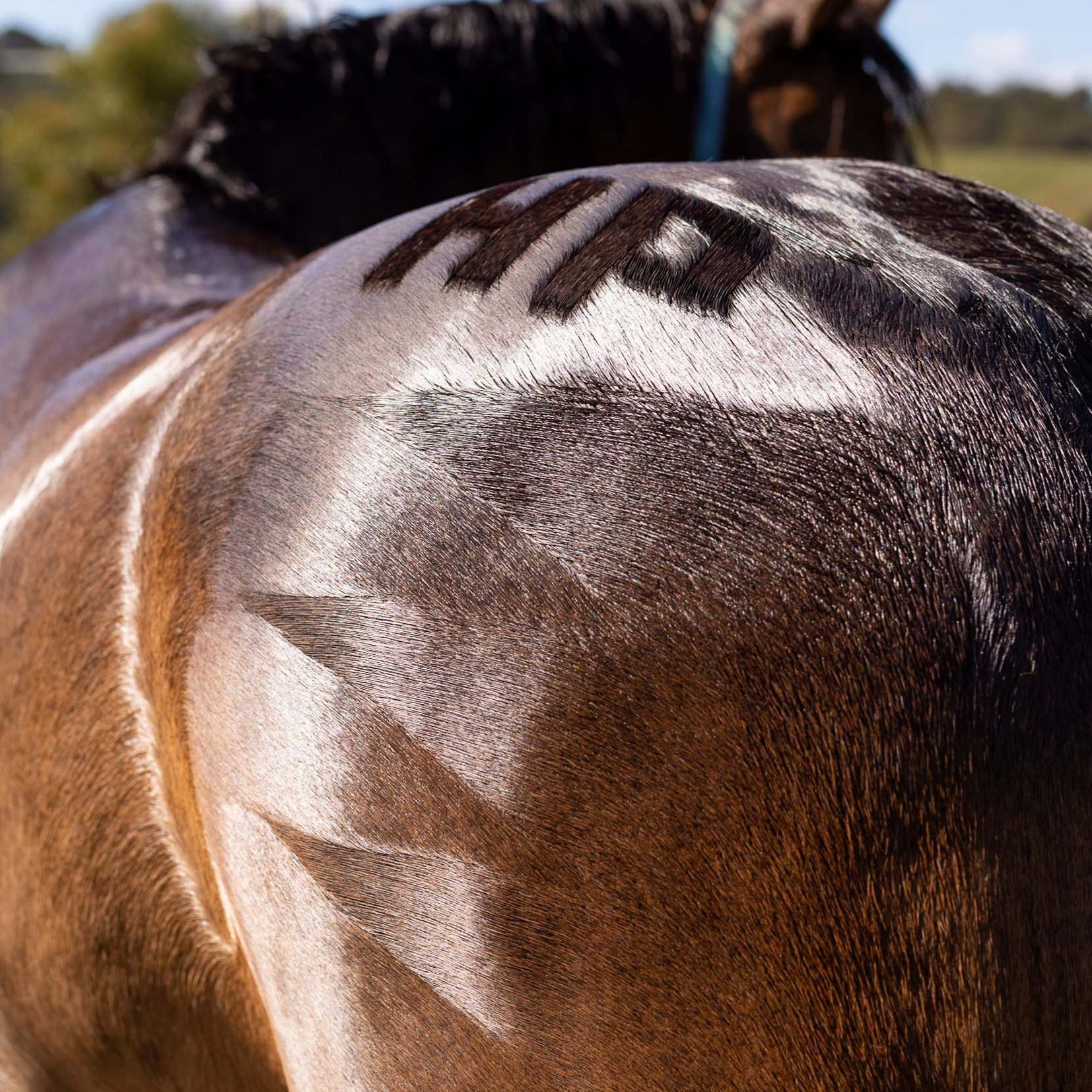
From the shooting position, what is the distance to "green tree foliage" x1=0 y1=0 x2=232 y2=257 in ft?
42.4

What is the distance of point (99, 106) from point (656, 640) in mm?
14842

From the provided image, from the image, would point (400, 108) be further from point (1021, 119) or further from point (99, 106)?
point (1021, 119)

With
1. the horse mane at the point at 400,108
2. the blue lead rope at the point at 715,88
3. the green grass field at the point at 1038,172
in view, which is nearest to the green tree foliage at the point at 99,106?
the horse mane at the point at 400,108

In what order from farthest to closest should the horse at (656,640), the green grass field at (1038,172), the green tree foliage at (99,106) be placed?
the green grass field at (1038,172)
the green tree foliage at (99,106)
the horse at (656,640)

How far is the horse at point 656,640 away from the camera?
673 mm

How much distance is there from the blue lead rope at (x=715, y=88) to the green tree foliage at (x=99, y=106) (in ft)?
39.1

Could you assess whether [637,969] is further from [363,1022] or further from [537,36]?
[537,36]

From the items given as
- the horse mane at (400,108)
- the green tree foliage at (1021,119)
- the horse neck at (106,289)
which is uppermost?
the horse mane at (400,108)

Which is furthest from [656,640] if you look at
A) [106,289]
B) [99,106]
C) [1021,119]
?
[1021,119]

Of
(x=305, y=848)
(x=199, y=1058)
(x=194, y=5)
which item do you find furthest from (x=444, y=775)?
(x=194, y=5)

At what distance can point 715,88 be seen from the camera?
2.03 meters

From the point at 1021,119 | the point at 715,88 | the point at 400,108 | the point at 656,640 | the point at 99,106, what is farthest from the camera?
the point at 1021,119

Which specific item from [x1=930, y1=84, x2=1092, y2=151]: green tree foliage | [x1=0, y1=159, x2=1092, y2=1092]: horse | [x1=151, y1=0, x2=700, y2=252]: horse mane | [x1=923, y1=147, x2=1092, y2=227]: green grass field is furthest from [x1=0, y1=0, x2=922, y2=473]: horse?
[x1=930, y1=84, x2=1092, y2=151]: green tree foliage

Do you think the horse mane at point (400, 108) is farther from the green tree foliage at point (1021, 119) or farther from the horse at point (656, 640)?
the green tree foliage at point (1021, 119)
